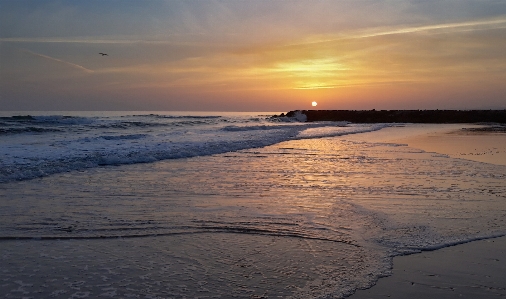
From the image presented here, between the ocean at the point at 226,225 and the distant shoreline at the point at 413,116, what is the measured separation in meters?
46.7

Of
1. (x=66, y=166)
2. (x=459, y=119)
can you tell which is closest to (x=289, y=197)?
(x=66, y=166)

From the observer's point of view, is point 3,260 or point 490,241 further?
point 490,241

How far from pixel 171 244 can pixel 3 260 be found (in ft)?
6.12

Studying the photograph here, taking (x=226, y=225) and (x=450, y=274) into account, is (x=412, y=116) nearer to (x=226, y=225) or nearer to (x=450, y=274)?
(x=226, y=225)

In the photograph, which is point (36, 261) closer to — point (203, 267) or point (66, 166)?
point (203, 267)

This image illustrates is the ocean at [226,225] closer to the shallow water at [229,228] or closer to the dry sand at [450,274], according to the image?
the shallow water at [229,228]

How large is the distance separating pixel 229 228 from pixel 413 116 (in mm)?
58298

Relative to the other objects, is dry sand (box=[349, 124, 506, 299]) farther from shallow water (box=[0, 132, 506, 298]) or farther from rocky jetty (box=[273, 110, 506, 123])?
rocky jetty (box=[273, 110, 506, 123])

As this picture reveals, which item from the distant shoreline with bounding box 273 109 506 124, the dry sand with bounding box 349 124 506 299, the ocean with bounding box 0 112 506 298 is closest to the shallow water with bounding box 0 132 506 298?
the ocean with bounding box 0 112 506 298

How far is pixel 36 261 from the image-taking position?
4.82 metres

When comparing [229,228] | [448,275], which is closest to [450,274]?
[448,275]

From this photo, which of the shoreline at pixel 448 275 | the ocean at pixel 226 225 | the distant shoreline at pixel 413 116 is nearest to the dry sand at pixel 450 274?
the shoreline at pixel 448 275

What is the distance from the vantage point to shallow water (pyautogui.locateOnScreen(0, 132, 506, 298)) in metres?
4.27

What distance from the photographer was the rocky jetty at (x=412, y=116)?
53562 mm
